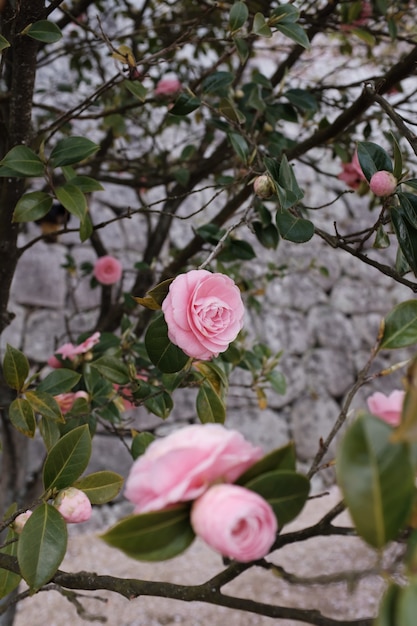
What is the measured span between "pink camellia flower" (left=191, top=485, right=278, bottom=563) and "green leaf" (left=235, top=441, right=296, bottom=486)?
0.8 inches

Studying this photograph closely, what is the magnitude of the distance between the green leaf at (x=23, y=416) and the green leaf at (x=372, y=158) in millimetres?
435

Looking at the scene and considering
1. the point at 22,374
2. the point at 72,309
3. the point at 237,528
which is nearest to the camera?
the point at 237,528

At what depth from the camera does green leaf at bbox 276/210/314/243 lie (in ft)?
2.08

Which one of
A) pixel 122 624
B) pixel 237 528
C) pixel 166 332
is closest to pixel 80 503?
pixel 166 332

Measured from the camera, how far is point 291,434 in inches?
123

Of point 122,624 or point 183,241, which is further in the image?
point 183,241

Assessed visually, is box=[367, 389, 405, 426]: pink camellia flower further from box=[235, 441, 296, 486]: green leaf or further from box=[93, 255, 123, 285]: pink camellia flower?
box=[93, 255, 123, 285]: pink camellia flower

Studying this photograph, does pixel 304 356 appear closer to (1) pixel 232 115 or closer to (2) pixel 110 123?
(2) pixel 110 123

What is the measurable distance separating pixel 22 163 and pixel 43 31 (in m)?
0.15

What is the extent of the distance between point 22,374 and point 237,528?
1.63 feet

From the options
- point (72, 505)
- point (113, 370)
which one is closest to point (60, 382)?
point (113, 370)

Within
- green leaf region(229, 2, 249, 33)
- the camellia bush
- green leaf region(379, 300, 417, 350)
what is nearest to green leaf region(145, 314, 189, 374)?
the camellia bush

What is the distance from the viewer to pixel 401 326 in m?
0.44

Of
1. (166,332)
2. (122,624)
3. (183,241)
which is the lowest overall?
(122,624)
